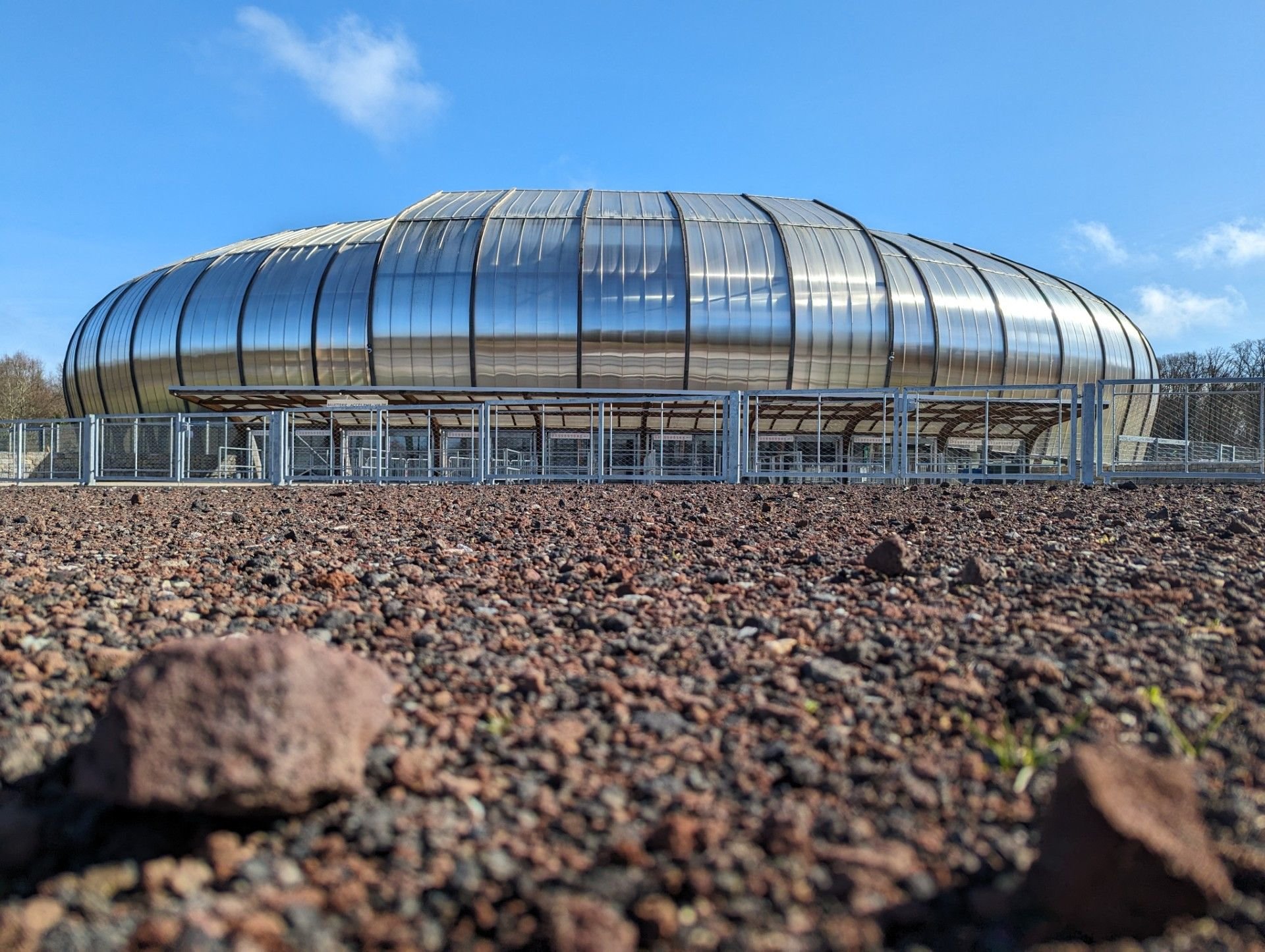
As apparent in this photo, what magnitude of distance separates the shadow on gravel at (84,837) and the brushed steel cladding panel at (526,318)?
2788 cm

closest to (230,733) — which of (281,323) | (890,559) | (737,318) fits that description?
(890,559)

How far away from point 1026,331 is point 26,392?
54.5 metres

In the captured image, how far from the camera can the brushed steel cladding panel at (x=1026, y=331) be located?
32.5 meters

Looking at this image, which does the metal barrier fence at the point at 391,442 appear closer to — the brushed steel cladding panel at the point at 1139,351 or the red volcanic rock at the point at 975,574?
the red volcanic rock at the point at 975,574

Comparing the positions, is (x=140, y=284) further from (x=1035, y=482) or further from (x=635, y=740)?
(x=635, y=740)

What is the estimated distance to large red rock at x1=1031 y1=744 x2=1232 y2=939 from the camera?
125 cm

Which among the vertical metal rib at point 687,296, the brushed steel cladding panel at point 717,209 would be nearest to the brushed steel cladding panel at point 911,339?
the brushed steel cladding panel at point 717,209

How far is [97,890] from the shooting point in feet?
4.67

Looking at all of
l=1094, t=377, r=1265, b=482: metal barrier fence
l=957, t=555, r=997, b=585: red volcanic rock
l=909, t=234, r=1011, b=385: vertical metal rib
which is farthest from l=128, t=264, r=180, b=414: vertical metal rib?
l=957, t=555, r=997, b=585: red volcanic rock

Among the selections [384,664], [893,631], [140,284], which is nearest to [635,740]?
[384,664]

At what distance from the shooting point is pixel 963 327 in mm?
31484

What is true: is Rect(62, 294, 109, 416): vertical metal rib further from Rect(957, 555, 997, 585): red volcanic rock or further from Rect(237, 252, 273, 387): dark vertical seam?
Rect(957, 555, 997, 585): red volcanic rock

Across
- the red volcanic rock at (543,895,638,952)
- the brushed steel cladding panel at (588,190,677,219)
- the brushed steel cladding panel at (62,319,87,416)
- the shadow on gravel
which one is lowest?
the shadow on gravel

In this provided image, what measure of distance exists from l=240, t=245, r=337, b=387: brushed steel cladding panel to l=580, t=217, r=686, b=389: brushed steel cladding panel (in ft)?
33.9
